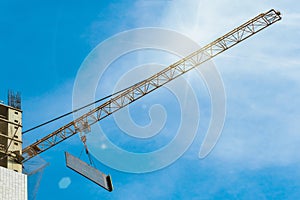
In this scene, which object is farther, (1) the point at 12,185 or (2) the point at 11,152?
(2) the point at 11,152

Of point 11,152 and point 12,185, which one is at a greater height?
point 11,152

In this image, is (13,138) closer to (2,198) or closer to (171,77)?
(2,198)

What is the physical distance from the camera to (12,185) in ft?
278

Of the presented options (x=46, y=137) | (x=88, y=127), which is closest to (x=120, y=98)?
(x=88, y=127)

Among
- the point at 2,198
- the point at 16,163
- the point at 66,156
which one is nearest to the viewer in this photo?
the point at 66,156

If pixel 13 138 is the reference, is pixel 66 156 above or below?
below

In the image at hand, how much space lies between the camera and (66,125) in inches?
3787

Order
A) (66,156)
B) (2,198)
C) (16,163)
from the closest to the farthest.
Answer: (66,156), (2,198), (16,163)

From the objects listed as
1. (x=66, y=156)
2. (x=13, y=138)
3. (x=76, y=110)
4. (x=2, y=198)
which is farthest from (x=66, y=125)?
(x=66, y=156)

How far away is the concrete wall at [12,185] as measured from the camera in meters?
83.2

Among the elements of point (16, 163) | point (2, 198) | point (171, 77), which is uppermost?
point (171, 77)

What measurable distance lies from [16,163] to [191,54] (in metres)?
33.2

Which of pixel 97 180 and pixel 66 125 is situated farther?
pixel 66 125

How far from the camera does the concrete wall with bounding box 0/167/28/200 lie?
83.2m
